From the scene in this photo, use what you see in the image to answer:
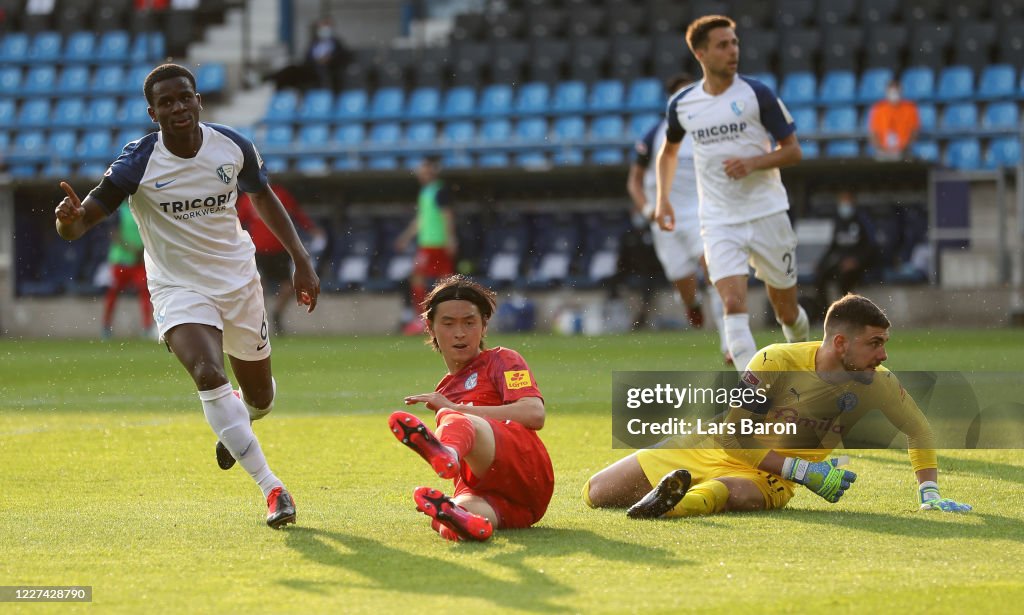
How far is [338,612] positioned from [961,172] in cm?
1740

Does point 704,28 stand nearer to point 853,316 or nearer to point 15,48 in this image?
point 853,316

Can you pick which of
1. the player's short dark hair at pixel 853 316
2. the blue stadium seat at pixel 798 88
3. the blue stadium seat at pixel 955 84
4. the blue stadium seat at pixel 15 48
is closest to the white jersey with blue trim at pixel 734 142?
the player's short dark hair at pixel 853 316

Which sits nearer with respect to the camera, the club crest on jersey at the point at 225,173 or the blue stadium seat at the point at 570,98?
the club crest on jersey at the point at 225,173

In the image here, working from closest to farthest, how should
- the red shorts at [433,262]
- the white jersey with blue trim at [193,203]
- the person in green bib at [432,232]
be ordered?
1. the white jersey with blue trim at [193,203]
2. the person in green bib at [432,232]
3. the red shorts at [433,262]

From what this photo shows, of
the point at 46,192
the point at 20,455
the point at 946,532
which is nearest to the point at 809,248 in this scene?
A: the point at 46,192

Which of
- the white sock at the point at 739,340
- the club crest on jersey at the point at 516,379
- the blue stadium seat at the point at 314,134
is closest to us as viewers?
the club crest on jersey at the point at 516,379

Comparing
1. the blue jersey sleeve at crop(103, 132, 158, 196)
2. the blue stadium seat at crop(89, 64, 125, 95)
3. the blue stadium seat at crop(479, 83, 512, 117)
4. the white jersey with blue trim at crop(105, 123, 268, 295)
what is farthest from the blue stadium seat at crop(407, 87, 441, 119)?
the blue jersey sleeve at crop(103, 132, 158, 196)

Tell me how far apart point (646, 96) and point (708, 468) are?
18.2m

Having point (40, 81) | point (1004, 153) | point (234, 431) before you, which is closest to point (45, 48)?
point (40, 81)

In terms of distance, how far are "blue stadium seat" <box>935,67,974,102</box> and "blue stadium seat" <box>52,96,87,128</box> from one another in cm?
1529

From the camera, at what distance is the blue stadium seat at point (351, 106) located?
25.7m

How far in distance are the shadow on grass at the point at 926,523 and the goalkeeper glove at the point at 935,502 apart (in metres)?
0.04

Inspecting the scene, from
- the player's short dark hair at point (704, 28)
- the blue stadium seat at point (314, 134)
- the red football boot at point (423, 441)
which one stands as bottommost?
the red football boot at point (423, 441)

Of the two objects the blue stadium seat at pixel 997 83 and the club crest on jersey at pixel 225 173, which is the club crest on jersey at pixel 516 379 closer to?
the club crest on jersey at pixel 225 173
